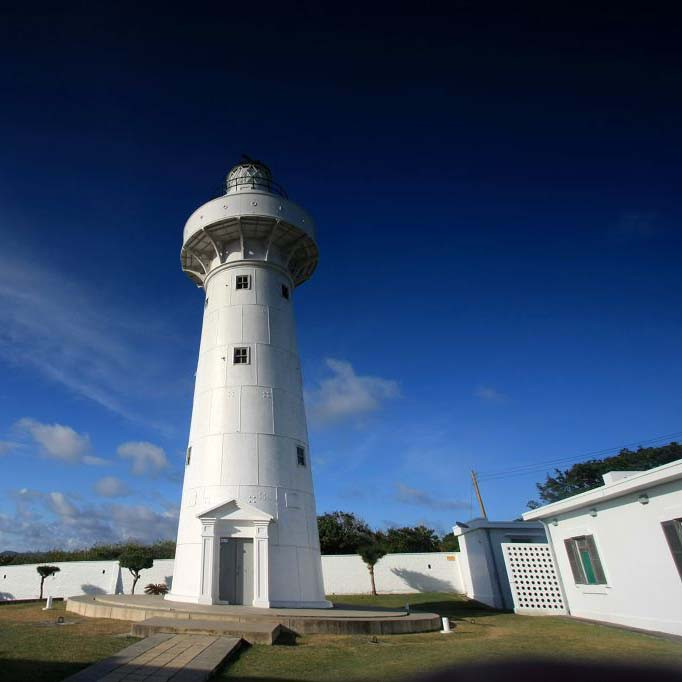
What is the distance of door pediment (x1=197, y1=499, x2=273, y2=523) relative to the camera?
1290 cm

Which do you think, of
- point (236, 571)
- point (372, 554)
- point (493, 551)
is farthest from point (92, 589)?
point (493, 551)

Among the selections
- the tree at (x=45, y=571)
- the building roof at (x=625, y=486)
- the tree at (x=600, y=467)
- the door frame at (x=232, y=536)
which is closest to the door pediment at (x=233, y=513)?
the door frame at (x=232, y=536)

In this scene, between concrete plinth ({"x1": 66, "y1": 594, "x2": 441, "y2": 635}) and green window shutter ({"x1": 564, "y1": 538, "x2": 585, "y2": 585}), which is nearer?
concrete plinth ({"x1": 66, "y1": 594, "x2": 441, "y2": 635})

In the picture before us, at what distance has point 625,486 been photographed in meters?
10.6

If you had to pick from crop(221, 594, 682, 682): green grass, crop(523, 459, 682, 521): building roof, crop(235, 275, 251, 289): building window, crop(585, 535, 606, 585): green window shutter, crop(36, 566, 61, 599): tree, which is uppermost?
crop(235, 275, 251, 289): building window

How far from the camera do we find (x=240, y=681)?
612 centimetres

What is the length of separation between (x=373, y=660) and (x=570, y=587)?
29.2 feet

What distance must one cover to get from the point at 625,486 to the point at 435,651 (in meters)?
5.65

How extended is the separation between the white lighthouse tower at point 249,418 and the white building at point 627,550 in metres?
7.14

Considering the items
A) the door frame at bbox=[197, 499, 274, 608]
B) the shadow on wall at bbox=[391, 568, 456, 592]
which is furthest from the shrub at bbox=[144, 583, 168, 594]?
the shadow on wall at bbox=[391, 568, 456, 592]

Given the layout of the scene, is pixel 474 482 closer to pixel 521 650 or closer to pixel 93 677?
pixel 521 650

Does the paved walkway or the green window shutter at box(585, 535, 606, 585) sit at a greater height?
the green window shutter at box(585, 535, 606, 585)

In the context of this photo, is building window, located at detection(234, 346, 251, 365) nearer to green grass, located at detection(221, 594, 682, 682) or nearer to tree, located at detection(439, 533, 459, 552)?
green grass, located at detection(221, 594, 682, 682)

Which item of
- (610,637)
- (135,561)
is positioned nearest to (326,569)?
(135,561)
